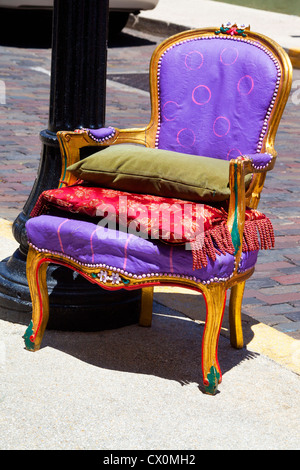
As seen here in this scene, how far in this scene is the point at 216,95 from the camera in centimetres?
386

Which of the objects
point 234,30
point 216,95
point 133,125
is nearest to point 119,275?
point 216,95

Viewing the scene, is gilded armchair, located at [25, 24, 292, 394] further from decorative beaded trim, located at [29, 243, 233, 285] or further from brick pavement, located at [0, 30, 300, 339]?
brick pavement, located at [0, 30, 300, 339]

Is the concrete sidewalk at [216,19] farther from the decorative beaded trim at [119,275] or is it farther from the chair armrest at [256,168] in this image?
the decorative beaded trim at [119,275]

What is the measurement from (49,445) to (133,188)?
1129 millimetres

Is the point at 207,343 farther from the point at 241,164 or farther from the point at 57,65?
the point at 57,65

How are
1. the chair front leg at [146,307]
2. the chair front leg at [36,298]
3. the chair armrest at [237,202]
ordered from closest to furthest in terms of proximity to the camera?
the chair armrest at [237,202] → the chair front leg at [36,298] → the chair front leg at [146,307]

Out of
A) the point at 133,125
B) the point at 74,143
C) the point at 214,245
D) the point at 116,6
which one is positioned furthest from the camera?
the point at 116,6

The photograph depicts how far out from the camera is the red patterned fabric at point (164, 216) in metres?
3.11

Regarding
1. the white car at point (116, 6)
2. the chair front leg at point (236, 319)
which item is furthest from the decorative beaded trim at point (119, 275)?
the white car at point (116, 6)

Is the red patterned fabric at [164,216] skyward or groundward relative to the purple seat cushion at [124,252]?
skyward

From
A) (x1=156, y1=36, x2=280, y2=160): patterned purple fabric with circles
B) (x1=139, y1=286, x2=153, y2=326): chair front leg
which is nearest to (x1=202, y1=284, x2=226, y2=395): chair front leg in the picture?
(x1=139, y1=286, x2=153, y2=326): chair front leg

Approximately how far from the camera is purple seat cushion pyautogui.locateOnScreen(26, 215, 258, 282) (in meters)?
3.15

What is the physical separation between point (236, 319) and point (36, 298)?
848 millimetres

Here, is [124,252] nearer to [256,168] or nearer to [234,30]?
[256,168]
